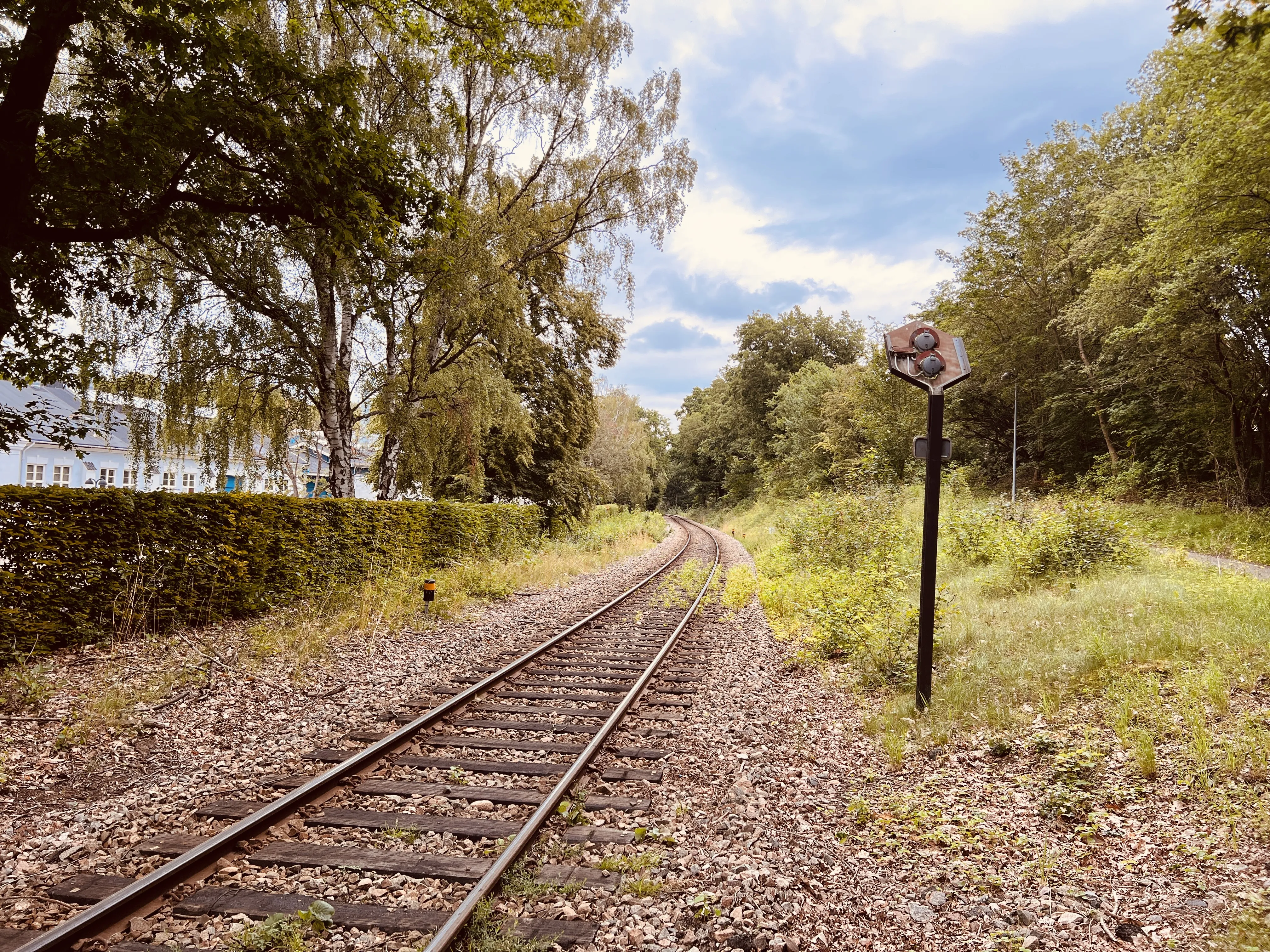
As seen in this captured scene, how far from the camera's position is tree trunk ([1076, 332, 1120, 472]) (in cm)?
2223

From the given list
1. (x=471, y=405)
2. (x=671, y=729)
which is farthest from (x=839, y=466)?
(x=671, y=729)

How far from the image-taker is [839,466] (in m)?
Result: 27.7

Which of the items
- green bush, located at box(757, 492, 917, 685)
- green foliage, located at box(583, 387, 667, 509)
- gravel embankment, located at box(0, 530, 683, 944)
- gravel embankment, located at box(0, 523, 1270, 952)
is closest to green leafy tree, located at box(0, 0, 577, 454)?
gravel embankment, located at box(0, 530, 683, 944)

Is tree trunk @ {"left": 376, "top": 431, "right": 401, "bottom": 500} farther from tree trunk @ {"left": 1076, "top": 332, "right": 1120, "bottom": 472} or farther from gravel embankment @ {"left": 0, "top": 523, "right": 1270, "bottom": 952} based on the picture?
tree trunk @ {"left": 1076, "top": 332, "right": 1120, "bottom": 472}

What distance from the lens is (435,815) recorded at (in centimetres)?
381

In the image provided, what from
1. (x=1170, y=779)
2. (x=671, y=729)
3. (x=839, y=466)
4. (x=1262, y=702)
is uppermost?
(x=839, y=466)

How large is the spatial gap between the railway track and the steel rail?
1 centimetres

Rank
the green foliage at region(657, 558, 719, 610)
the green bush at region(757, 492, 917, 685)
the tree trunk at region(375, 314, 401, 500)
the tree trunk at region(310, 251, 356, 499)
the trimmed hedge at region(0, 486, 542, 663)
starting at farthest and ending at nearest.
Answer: the green foliage at region(657, 558, 719, 610) < the tree trunk at region(375, 314, 401, 500) < the tree trunk at region(310, 251, 356, 499) < the green bush at region(757, 492, 917, 685) < the trimmed hedge at region(0, 486, 542, 663)

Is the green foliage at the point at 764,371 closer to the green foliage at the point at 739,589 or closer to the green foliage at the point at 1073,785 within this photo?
the green foliage at the point at 739,589

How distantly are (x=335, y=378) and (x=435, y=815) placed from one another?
9.76m

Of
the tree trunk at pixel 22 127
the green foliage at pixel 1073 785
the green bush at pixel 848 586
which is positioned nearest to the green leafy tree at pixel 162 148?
the tree trunk at pixel 22 127

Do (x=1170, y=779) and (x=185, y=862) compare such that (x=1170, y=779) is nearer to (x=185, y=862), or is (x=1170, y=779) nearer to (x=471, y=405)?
(x=185, y=862)

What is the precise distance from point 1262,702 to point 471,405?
11760mm

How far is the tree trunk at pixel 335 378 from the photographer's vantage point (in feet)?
36.1
